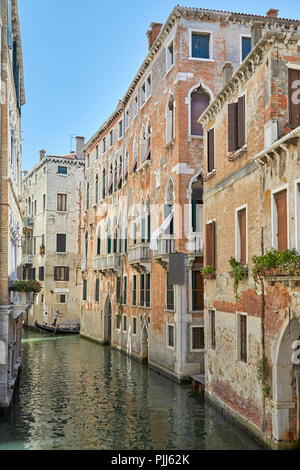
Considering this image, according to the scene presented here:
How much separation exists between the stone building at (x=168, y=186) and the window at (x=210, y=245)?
9.86 feet

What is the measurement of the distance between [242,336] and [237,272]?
1.48 meters

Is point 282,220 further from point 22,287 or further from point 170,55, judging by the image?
point 170,55

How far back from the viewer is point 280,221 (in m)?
9.74

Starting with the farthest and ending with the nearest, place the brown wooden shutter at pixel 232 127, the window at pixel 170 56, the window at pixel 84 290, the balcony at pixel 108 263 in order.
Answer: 1. the window at pixel 84 290
2. the balcony at pixel 108 263
3. the window at pixel 170 56
4. the brown wooden shutter at pixel 232 127

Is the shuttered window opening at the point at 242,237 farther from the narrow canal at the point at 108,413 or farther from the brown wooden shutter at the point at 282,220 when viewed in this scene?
the narrow canal at the point at 108,413

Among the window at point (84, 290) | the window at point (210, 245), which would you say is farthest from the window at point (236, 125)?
the window at point (84, 290)

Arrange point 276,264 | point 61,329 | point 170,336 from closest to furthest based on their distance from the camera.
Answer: point 276,264
point 170,336
point 61,329

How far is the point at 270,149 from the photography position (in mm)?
9797

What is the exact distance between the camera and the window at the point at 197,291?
17703mm

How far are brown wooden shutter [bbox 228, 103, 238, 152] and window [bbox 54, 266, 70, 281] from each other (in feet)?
90.0

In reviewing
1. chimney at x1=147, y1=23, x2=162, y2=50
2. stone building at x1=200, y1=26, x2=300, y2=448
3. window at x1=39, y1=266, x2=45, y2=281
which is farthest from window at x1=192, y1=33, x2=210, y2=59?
window at x1=39, y1=266, x2=45, y2=281

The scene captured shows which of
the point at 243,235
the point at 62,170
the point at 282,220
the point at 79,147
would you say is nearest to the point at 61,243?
the point at 62,170

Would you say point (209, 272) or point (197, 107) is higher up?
point (197, 107)

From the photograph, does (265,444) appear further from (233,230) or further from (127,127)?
(127,127)
